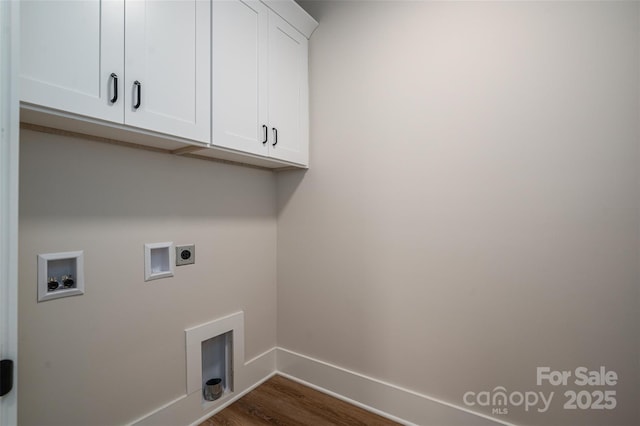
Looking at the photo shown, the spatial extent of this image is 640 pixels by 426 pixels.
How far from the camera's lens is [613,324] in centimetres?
125

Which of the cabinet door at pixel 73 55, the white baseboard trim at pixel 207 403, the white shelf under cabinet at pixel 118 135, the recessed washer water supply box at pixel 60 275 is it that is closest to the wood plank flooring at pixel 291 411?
the white baseboard trim at pixel 207 403

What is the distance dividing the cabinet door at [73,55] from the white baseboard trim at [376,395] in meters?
1.90

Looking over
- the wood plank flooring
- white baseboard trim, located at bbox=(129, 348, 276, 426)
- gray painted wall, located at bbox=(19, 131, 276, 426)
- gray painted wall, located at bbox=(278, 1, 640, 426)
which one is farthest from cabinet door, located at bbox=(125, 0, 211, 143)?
the wood plank flooring

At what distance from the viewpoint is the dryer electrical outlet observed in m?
1.62

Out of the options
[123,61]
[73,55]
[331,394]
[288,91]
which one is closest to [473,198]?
[288,91]

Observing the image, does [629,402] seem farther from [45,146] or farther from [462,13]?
[45,146]

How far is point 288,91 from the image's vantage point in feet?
6.32

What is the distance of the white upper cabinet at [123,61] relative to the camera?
0.95 metres

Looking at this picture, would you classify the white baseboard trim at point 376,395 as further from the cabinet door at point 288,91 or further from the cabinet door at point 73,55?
the cabinet door at point 73,55

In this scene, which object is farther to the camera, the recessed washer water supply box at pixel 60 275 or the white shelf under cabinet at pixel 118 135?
the recessed washer water supply box at pixel 60 275

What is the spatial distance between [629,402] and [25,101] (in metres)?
2.54

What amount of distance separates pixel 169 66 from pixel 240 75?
1.33ft

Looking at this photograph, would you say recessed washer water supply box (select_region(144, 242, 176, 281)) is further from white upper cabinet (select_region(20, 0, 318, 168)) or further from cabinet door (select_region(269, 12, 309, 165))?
cabinet door (select_region(269, 12, 309, 165))

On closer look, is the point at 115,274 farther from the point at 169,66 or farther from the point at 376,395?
the point at 376,395
